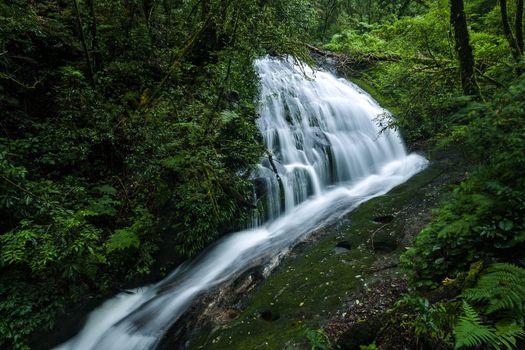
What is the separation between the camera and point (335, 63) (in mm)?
13148

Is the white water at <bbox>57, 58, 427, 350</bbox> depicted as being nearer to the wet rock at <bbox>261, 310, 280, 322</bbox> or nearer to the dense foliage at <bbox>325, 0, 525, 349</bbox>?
the wet rock at <bbox>261, 310, 280, 322</bbox>

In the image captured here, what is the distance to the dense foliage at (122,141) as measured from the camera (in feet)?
17.6

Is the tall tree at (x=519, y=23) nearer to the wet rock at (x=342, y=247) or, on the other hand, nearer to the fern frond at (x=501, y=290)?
the wet rock at (x=342, y=247)

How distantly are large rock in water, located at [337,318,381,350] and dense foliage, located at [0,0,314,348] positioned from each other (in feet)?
11.9

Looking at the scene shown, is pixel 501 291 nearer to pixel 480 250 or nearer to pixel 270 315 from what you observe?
pixel 480 250

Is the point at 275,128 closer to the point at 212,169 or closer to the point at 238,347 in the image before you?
the point at 212,169

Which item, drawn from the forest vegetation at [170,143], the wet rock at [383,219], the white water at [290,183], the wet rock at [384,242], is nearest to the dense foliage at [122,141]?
the forest vegetation at [170,143]

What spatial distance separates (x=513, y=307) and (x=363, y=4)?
72.8 feet

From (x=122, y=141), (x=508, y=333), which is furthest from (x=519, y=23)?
(x=122, y=141)

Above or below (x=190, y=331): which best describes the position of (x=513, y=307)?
above

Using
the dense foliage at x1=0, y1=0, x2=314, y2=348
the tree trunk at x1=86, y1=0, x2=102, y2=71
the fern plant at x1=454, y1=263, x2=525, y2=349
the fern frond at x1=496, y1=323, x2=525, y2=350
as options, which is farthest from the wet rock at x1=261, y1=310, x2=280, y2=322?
the tree trunk at x1=86, y1=0, x2=102, y2=71

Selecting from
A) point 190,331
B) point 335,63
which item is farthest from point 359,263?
point 335,63

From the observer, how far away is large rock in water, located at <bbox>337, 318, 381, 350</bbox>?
2467 millimetres

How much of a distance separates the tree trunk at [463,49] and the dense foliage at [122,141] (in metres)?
2.89
